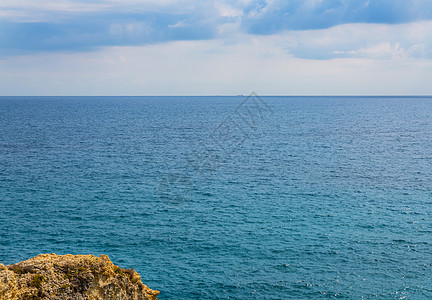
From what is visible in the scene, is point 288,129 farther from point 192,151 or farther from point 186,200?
point 186,200

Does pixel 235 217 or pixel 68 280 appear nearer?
pixel 68 280

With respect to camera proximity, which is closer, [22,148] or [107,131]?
[22,148]

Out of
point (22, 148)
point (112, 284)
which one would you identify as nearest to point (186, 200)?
point (112, 284)

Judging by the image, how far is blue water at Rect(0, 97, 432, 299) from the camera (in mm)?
52719

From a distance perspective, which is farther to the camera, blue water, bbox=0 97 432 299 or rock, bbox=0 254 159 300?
blue water, bbox=0 97 432 299

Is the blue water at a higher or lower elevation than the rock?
lower

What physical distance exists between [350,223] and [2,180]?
7596 cm

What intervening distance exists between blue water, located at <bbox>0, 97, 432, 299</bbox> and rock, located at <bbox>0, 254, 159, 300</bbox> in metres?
20.3

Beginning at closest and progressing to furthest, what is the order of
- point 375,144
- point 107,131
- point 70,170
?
point 70,170
point 375,144
point 107,131

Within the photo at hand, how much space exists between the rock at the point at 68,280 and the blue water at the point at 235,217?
2026cm

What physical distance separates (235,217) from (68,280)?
4622 cm

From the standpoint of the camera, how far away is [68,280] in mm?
27984

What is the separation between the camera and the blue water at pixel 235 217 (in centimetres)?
5272

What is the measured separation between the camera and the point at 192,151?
13738 cm
